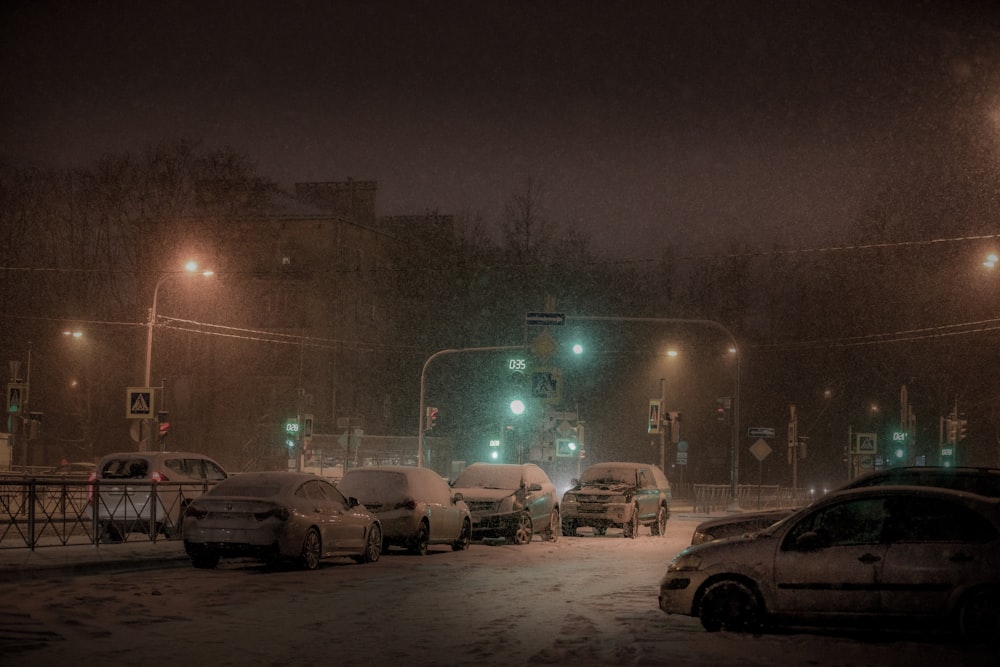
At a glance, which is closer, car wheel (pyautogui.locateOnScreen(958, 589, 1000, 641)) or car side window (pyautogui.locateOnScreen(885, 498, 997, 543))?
car wheel (pyautogui.locateOnScreen(958, 589, 1000, 641))

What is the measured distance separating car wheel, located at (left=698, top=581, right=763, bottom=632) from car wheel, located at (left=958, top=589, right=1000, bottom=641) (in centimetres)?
189

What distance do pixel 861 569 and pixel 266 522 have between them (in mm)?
9601

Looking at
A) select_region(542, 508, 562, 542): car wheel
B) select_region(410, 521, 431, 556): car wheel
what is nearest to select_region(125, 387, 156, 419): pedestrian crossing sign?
select_region(542, 508, 562, 542): car wheel

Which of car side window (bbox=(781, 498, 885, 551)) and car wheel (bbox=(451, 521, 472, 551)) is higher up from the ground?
car side window (bbox=(781, 498, 885, 551))

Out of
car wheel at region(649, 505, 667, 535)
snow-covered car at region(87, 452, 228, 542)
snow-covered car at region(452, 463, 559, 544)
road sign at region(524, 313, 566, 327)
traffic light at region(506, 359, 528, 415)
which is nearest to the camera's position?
snow-covered car at region(87, 452, 228, 542)

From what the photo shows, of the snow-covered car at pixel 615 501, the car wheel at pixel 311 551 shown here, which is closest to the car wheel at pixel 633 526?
the snow-covered car at pixel 615 501

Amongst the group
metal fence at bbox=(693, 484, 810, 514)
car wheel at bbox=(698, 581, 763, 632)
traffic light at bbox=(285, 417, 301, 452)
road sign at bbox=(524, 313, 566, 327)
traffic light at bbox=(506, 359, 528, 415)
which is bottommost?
metal fence at bbox=(693, 484, 810, 514)

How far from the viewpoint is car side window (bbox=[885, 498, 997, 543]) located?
11266mm

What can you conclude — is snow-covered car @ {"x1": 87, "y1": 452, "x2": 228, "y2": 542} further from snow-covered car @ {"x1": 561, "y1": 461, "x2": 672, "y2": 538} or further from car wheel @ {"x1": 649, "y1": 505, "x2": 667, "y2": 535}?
car wheel @ {"x1": 649, "y1": 505, "x2": 667, "y2": 535}

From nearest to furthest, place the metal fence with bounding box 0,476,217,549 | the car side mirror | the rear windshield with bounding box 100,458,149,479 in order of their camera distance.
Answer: the car side mirror → the metal fence with bounding box 0,476,217,549 → the rear windshield with bounding box 100,458,149,479

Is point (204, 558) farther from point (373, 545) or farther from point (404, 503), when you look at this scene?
point (404, 503)

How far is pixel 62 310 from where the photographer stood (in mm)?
62719

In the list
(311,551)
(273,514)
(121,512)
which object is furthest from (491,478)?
(273,514)

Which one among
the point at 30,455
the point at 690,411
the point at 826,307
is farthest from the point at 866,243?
the point at 30,455
